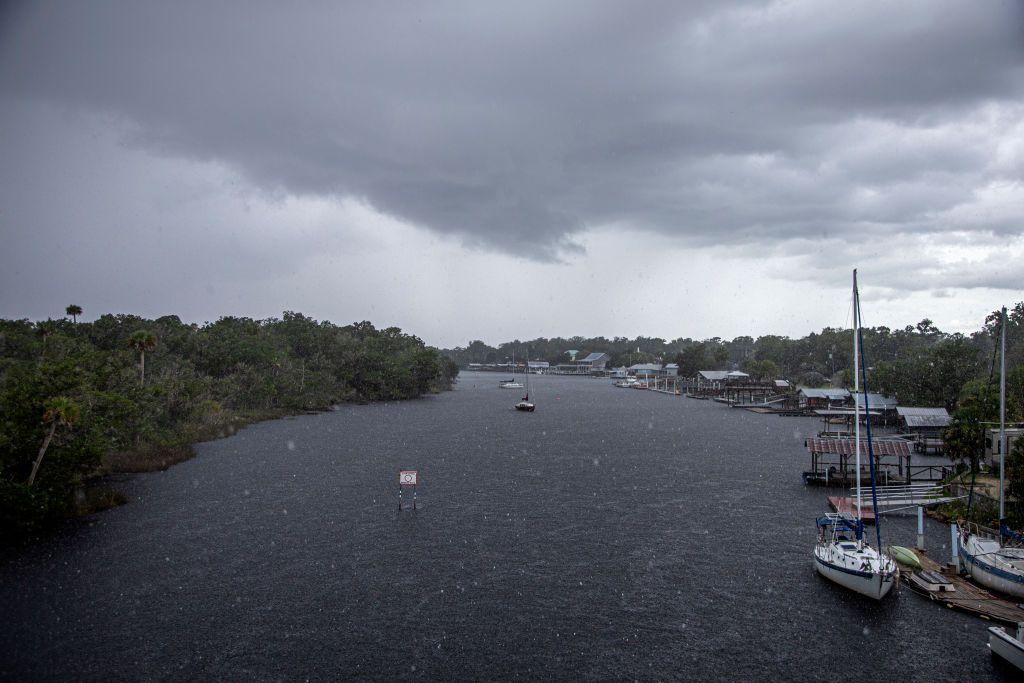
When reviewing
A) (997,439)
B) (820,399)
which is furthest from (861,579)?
(820,399)

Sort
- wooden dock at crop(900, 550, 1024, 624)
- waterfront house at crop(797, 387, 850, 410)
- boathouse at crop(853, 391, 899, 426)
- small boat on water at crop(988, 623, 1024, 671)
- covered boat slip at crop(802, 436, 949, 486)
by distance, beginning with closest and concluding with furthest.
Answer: small boat on water at crop(988, 623, 1024, 671)
wooden dock at crop(900, 550, 1024, 624)
covered boat slip at crop(802, 436, 949, 486)
boathouse at crop(853, 391, 899, 426)
waterfront house at crop(797, 387, 850, 410)

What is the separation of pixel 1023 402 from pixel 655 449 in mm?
36790

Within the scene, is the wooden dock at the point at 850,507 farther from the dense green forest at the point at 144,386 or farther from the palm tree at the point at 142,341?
the palm tree at the point at 142,341

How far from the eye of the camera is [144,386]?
6400 cm

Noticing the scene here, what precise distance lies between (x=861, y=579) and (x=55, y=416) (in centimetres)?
4652

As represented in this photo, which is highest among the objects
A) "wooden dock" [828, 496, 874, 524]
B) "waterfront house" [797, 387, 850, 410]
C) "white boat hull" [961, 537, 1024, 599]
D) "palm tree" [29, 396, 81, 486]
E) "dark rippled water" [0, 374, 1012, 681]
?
"palm tree" [29, 396, 81, 486]

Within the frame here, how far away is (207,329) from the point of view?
13262 centimetres

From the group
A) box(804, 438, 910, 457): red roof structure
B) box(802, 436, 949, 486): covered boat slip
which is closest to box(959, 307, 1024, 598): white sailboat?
box(804, 438, 910, 457): red roof structure

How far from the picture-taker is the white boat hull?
2827 centimetres

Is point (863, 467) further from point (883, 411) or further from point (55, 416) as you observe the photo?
point (55, 416)

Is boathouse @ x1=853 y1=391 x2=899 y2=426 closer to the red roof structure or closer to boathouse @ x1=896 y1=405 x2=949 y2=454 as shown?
boathouse @ x1=896 y1=405 x2=949 y2=454

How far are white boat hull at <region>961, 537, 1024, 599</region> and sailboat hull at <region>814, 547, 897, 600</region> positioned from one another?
429 cm

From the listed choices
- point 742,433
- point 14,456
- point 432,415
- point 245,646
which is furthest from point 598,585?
point 432,415

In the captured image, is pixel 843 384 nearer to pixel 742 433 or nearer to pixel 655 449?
pixel 742 433
